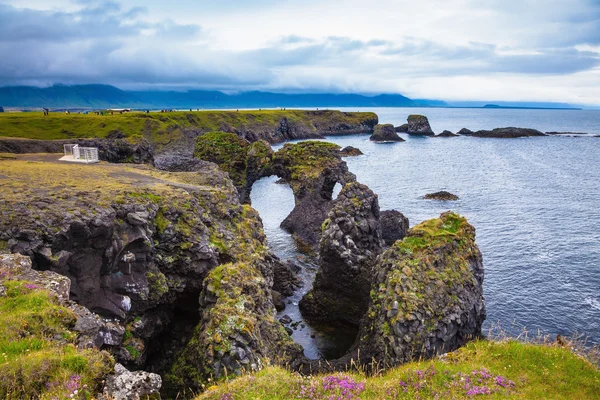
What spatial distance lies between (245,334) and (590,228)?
62.4 meters

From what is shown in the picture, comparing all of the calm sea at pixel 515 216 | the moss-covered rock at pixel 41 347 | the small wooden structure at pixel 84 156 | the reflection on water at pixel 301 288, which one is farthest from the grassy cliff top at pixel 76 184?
the calm sea at pixel 515 216

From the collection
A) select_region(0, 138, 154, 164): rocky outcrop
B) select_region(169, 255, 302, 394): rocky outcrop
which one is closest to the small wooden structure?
select_region(0, 138, 154, 164): rocky outcrop

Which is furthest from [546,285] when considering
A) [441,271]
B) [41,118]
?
[41,118]

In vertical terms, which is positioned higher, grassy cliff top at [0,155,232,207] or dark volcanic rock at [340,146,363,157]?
grassy cliff top at [0,155,232,207]

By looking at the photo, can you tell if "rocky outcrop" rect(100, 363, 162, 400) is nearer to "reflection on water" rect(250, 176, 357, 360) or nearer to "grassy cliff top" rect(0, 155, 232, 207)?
"grassy cliff top" rect(0, 155, 232, 207)

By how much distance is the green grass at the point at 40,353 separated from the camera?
38.8ft

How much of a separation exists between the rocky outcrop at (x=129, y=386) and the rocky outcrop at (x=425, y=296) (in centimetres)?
1379

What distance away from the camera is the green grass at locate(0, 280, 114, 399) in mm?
11812

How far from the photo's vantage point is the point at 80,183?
96.4 ft

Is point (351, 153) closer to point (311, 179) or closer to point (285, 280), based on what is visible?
point (311, 179)

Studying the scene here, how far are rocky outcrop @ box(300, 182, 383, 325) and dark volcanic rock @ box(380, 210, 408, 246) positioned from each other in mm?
13675

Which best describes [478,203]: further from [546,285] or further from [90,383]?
[90,383]

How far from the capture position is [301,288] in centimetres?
4488

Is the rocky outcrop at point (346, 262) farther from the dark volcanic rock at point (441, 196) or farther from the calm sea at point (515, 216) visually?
the dark volcanic rock at point (441, 196)
